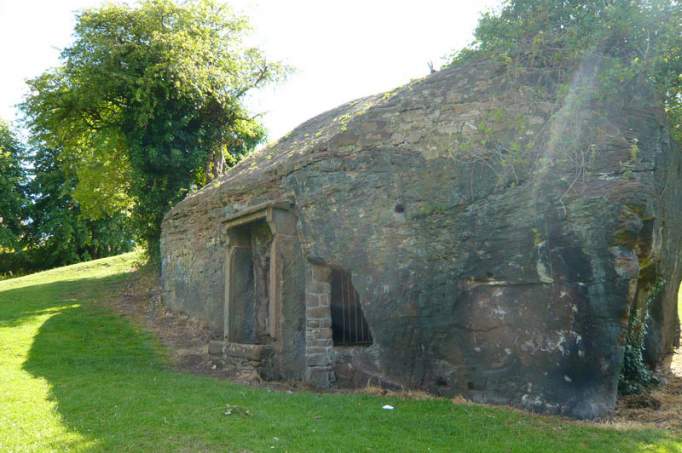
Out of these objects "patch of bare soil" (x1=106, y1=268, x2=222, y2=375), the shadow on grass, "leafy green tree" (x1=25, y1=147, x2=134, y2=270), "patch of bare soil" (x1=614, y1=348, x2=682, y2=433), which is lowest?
"patch of bare soil" (x1=614, y1=348, x2=682, y2=433)

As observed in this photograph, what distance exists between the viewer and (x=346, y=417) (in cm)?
702

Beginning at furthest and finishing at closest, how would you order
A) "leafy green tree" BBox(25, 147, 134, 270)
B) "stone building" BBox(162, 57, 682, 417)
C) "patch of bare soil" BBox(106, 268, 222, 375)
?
"leafy green tree" BBox(25, 147, 134, 270) < "patch of bare soil" BBox(106, 268, 222, 375) < "stone building" BBox(162, 57, 682, 417)

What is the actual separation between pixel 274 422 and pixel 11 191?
2822 centimetres

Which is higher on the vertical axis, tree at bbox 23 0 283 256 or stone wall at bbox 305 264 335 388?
tree at bbox 23 0 283 256

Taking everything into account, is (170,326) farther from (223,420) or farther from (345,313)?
(223,420)

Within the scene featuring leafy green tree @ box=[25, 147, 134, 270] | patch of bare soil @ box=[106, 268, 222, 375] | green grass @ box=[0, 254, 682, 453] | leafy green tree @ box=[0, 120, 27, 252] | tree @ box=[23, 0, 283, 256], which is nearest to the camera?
green grass @ box=[0, 254, 682, 453]

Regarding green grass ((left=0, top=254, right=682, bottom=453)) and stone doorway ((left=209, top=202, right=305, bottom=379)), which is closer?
green grass ((left=0, top=254, right=682, bottom=453))

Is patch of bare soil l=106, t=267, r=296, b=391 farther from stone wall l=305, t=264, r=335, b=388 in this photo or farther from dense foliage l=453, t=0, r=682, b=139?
dense foliage l=453, t=0, r=682, b=139

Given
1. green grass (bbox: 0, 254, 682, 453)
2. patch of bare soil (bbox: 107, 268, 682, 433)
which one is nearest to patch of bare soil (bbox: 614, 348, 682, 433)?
patch of bare soil (bbox: 107, 268, 682, 433)

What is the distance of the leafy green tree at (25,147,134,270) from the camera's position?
29.8 metres

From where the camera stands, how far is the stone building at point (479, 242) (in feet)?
23.8

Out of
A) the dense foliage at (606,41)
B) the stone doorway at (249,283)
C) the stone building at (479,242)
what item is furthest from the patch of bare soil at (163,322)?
the dense foliage at (606,41)

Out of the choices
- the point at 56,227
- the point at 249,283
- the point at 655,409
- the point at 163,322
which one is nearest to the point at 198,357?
the point at 249,283

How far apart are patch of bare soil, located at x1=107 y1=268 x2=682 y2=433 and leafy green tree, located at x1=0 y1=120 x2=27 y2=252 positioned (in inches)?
485
